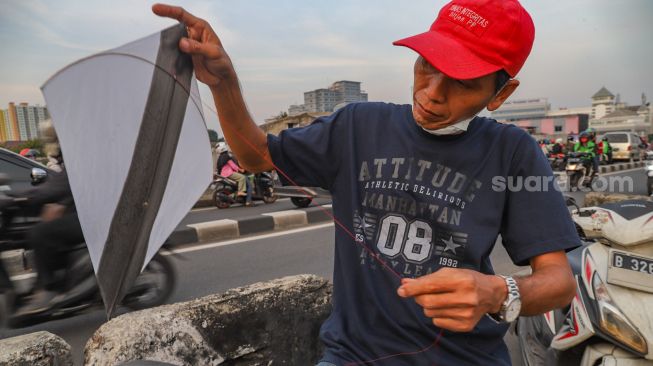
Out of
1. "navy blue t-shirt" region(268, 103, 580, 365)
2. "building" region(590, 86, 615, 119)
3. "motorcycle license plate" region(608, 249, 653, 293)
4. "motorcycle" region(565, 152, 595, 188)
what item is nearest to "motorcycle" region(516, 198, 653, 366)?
"motorcycle license plate" region(608, 249, 653, 293)

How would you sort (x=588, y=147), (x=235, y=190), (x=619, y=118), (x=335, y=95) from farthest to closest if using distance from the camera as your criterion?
(x=619, y=118), (x=588, y=147), (x=235, y=190), (x=335, y=95)

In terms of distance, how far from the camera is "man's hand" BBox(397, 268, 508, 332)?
2.61 ft

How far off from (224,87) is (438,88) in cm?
55

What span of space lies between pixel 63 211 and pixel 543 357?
303 cm

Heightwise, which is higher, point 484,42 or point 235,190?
point 484,42

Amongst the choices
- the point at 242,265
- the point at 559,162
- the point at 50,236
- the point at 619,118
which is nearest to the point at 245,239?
the point at 242,265

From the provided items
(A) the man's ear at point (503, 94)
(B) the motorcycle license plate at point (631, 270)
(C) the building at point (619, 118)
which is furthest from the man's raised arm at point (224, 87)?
(C) the building at point (619, 118)

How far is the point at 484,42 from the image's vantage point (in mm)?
1021

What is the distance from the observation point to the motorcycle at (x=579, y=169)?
10.4 meters

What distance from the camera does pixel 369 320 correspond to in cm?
117

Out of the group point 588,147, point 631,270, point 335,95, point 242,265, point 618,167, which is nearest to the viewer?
point 631,270

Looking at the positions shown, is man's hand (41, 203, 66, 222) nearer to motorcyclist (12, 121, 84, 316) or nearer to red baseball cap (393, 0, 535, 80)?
motorcyclist (12, 121, 84, 316)

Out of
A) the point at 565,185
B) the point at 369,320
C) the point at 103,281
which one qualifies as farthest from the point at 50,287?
the point at 565,185

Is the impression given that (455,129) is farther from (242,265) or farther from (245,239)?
(245,239)
